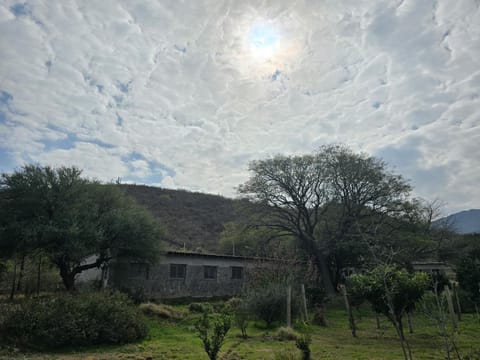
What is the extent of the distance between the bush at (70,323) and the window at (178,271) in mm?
12646

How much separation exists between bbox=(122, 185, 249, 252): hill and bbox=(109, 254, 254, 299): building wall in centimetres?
1941

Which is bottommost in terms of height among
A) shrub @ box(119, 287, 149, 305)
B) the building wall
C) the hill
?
shrub @ box(119, 287, 149, 305)

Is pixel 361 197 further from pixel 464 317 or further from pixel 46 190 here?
pixel 46 190

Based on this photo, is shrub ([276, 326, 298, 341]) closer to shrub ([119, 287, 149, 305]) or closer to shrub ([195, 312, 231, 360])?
shrub ([195, 312, 231, 360])

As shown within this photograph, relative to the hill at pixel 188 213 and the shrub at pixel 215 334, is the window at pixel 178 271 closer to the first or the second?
the shrub at pixel 215 334

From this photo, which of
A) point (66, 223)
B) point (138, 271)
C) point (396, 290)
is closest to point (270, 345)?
point (396, 290)

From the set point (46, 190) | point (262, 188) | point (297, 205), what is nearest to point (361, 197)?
point (297, 205)

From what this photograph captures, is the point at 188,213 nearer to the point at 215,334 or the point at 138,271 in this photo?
the point at 138,271

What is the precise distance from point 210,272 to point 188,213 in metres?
34.3

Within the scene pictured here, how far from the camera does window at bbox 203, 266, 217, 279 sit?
1004 inches

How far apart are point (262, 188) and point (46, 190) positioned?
1546 cm

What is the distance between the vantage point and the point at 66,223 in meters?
18.4

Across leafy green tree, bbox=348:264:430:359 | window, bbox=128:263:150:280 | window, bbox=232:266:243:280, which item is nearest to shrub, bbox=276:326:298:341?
leafy green tree, bbox=348:264:430:359

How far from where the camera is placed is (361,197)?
27766 mm
